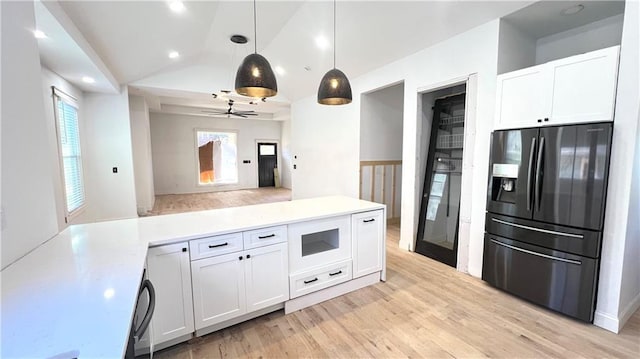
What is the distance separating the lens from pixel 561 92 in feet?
7.24

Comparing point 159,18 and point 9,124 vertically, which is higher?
point 159,18

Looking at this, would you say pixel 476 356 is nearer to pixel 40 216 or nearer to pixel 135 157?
pixel 40 216

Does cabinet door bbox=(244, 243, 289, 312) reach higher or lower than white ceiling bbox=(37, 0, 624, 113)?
lower

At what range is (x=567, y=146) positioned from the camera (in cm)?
217

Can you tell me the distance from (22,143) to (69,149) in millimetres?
3377

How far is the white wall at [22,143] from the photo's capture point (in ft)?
4.58

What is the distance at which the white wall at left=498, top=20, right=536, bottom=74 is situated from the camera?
2.76 metres

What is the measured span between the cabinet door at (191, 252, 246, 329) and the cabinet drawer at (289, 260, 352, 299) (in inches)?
18.0

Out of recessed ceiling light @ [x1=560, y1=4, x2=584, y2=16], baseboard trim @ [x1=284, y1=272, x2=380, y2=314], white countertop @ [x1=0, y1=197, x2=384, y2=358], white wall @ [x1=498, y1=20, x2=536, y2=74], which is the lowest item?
baseboard trim @ [x1=284, y1=272, x2=380, y2=314]

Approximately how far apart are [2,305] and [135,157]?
6212 millimetres

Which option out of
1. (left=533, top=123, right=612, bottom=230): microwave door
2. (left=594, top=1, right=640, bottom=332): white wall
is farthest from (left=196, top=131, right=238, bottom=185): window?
(left=594, top=1, right=640, bottom=332): white wall

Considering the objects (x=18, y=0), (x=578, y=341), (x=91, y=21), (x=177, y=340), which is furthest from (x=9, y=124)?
(x=578, y=341)

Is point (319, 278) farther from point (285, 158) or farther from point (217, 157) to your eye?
point (285, 158)

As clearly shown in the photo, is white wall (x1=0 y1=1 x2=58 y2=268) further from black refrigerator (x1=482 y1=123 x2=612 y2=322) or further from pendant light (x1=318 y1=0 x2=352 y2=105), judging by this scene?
black refrigerator (x1=482 y1=123 x2=612 y2=322)
